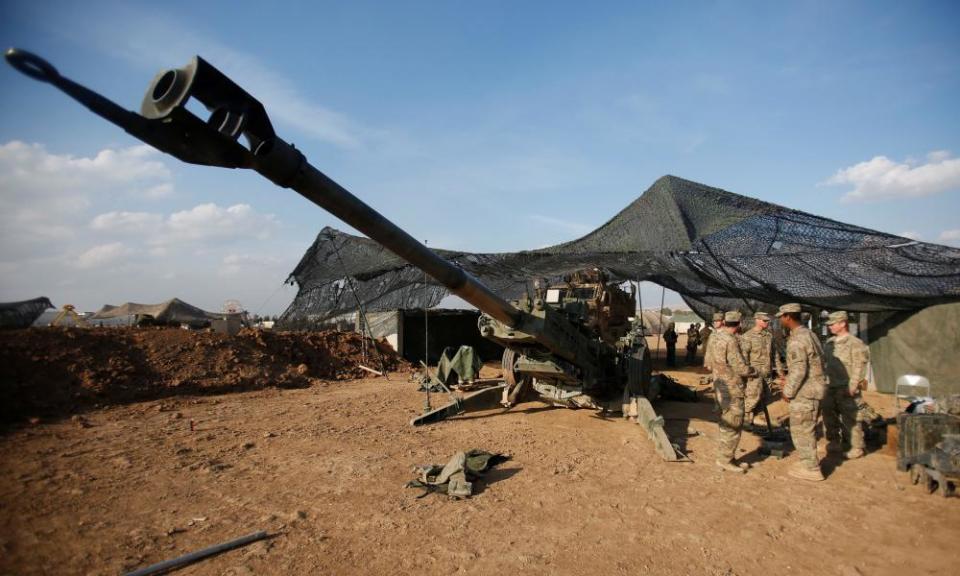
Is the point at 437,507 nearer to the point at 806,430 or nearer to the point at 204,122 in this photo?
the point at 204,122

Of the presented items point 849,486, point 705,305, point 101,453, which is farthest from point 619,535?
point 705,305

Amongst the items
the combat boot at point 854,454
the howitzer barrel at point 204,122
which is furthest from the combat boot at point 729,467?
the howitzer barrel at point 204,122

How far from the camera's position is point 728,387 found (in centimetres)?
621

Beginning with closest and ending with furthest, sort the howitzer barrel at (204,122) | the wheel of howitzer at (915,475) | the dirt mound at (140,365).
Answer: the howitzer barrel at (204,122), the wheel of howitzer at (915,475), the dirt mound at (140,365)

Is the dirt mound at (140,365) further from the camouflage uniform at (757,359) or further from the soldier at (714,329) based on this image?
the camouflage uniform at (757,359)

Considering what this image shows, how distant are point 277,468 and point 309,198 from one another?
Result: 3.76 metres

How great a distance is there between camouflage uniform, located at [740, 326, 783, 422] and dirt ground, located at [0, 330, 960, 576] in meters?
0.80

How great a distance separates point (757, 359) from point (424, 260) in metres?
5.01

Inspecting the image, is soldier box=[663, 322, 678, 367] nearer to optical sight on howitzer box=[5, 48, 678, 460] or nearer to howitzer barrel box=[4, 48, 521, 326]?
optical sight on howitzer box=[5, 48, 678, 460]

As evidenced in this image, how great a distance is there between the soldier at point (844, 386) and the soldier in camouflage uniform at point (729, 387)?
53.3 inches

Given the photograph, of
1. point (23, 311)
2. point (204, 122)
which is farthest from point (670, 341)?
point (23, 311)

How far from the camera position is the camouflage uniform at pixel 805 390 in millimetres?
5719

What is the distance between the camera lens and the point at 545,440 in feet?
24.1

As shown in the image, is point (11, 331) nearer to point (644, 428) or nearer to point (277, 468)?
point (277, 468)
